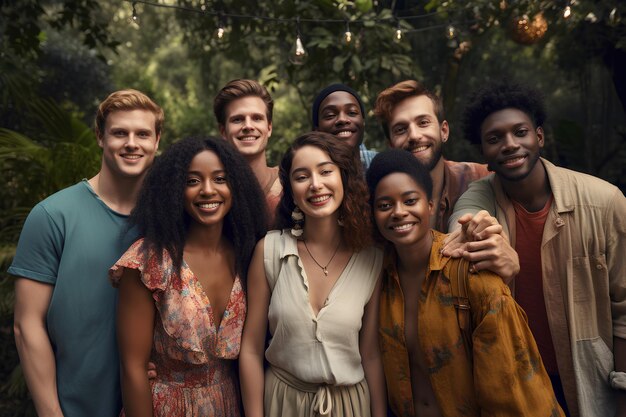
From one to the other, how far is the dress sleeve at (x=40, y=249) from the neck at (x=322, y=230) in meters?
1.20

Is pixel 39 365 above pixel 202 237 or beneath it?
beneath

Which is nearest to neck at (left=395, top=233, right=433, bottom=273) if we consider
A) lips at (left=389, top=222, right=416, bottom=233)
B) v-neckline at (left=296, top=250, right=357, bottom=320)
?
lips at (left=389, top=222, right=416, bottom=233)

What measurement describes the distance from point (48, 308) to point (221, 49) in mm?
7031

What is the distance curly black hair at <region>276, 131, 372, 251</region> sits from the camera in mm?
2992

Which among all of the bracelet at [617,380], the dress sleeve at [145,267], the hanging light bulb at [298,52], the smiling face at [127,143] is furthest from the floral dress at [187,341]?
the hanging light bulb at [298,52]

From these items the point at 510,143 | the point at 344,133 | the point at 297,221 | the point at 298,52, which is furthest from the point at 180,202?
the point at 298,52

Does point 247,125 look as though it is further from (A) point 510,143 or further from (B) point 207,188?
(A) point 510,143

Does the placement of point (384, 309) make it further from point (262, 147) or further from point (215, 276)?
point (262, 147)

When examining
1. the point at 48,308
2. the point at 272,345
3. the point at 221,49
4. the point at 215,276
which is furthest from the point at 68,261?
the point at 221,49

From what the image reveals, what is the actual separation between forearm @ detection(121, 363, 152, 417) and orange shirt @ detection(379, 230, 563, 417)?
1130 millimetres

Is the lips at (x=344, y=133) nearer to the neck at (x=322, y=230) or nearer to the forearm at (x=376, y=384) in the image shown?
the neck at (x=322, y=230)

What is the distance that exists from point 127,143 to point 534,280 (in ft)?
7.38

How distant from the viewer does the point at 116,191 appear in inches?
123

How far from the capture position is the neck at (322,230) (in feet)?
10.2
